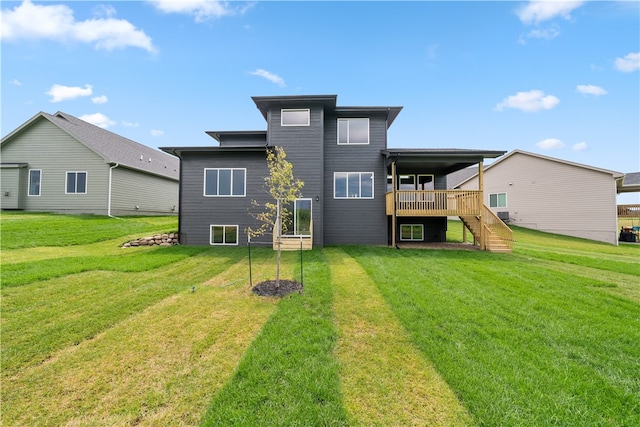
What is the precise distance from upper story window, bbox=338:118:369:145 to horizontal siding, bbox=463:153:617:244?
1580 cm

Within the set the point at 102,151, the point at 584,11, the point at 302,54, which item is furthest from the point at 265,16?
the point at 584,11

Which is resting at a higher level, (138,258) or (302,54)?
(302,54)

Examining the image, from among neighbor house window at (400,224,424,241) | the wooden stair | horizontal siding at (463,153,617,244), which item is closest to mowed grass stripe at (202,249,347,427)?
the wooden stair

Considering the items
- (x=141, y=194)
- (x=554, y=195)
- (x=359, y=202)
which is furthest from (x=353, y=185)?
(x=554, y=195)

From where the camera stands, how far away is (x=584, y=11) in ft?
36.8

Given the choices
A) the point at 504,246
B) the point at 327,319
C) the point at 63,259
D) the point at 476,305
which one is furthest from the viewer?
the point at 504,246

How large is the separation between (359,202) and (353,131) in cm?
372

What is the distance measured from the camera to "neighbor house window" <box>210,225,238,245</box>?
12117mm

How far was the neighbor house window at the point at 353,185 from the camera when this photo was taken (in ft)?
41.7

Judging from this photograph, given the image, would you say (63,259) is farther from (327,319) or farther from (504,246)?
(504,246)

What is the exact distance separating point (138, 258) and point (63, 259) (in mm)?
1877

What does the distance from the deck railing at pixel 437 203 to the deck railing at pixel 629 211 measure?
16499mm

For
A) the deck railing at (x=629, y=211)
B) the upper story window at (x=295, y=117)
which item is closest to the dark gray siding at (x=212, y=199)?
the upper story window at (x=295, y=117)

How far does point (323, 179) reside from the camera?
12469 mm
